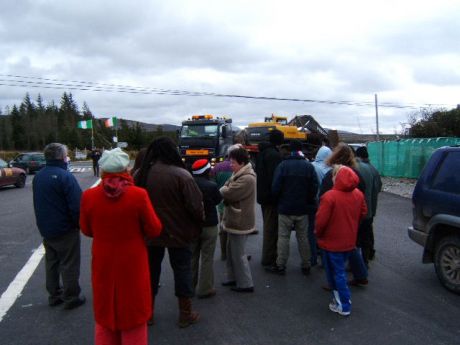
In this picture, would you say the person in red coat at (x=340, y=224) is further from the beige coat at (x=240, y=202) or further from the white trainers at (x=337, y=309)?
the beige coat at (x=240, y=202)

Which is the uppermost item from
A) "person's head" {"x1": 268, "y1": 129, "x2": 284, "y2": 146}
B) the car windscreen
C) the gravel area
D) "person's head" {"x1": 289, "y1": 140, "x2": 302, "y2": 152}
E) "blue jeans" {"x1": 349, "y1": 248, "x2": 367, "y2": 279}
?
"person's head" {"x1": 268, "y1": 129, "x2": 284, "y2": 146}

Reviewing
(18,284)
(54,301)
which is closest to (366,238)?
(54,301)

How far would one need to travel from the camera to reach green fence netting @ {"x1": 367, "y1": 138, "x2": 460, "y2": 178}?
16781mm

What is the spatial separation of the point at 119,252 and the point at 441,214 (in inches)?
159

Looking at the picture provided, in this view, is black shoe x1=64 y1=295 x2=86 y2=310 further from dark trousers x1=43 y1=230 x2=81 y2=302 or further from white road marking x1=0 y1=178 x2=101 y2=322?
white road marking x1=0 y1=178 x2=101 y2=322

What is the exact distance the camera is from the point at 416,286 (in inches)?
207

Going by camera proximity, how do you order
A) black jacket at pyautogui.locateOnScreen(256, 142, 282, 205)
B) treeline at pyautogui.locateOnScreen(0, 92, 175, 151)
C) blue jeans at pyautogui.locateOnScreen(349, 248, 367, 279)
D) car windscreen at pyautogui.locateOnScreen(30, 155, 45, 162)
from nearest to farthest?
blue jeans at pyautogui.locateOnScreen(349, 248, 367, 279) < black jacket at pyautogui.locateOnScreen(256, 142, 282, 205) < car windscreen at pyautogui.locateOnScreen(30, 155, 45, 162) < treeline at pyautogui.locateOnScreen(0, 92, 175, 151)

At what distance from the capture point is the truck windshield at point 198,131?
21828mm

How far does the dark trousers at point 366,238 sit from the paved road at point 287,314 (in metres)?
0.27

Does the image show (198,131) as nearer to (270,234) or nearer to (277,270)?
(270,234)

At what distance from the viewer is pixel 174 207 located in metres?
3.89

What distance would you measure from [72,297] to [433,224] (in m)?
4.48

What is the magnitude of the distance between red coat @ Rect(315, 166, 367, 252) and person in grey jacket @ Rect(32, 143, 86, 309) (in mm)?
2686

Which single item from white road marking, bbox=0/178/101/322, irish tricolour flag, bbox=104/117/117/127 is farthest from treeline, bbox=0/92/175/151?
white road marking, bbox=0/178/101/322
